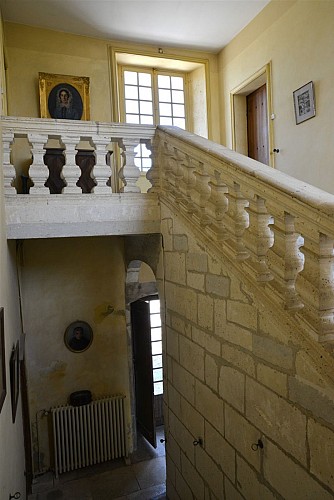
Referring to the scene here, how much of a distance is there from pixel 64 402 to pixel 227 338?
3415 mm

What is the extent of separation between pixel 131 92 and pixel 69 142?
2.94 metres

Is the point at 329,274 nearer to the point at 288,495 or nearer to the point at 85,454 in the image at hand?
A: the point at 288,495

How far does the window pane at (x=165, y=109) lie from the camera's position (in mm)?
5809

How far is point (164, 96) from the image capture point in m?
5.87

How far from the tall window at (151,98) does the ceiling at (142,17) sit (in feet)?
1.71

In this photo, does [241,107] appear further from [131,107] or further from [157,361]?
[157,361]

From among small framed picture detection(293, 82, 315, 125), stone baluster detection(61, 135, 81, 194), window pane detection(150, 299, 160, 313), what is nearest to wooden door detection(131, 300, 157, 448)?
window pane detection(150, 299, 160, 313)

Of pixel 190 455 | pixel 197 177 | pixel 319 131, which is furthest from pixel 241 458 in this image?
pixel 319 131

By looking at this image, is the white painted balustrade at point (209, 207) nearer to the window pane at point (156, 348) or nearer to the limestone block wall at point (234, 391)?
the limestone block wall at point (234, 391)

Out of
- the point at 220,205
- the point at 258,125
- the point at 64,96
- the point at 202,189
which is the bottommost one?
the point at 220,205

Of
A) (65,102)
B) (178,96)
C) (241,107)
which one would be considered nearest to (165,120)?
(178,96)

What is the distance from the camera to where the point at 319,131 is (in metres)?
3.95

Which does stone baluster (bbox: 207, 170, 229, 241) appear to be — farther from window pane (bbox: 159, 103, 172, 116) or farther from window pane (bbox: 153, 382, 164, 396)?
window pane (bbox: 153, 382, 164, 396)

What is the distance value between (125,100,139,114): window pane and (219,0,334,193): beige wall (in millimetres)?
1622
